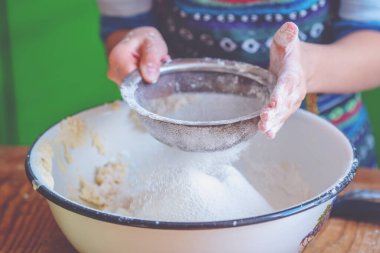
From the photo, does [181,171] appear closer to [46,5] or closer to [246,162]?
[246,162]

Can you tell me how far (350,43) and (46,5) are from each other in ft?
2.82

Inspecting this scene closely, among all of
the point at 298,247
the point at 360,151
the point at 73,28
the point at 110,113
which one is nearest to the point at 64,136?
the point at 110,113

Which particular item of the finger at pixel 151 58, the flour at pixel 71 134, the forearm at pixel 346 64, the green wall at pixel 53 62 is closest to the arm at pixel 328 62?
the forearm at pixel 346 64

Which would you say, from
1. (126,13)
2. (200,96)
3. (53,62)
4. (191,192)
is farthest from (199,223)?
(53,62)

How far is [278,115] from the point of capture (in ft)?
2.04

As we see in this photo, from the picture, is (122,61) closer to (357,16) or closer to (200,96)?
(200,96)

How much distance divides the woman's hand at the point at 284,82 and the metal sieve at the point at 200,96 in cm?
4

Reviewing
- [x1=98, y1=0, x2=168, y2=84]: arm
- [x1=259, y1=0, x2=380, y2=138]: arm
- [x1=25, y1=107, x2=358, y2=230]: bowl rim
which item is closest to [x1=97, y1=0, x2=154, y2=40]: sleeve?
[x1=98, y1=0, x2=168, y2=84]: arm

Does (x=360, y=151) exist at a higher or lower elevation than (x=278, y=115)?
lower

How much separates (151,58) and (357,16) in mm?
308

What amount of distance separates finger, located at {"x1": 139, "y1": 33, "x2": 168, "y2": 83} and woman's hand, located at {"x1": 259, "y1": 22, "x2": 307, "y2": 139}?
144 mm

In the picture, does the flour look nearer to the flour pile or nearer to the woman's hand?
the flour pile

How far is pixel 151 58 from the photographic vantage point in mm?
759

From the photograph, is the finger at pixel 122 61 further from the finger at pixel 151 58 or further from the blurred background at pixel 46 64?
the blurred background at pixel 46 64
